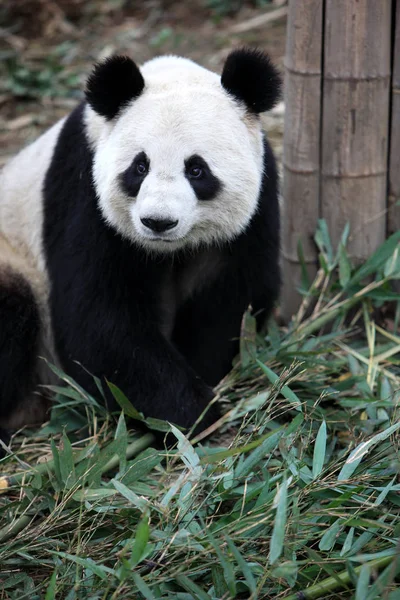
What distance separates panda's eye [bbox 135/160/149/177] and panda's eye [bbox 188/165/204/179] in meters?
0.15

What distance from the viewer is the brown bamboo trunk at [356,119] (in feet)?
11.1

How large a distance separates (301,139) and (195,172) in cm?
88

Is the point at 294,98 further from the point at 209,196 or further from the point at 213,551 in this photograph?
the point at 213,551

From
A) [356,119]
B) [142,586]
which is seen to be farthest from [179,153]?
[142,586]

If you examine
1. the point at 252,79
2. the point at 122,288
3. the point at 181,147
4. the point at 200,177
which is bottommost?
the point at 122,288

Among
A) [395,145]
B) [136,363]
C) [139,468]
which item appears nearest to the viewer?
[139,468]

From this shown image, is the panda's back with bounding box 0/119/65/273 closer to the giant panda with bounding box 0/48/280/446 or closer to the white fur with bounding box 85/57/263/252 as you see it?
the giant panda with bounding box 0/48/280/446

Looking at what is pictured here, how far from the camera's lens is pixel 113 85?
3010mm

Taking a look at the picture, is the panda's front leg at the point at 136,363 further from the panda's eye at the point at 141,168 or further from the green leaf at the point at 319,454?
the green leaf at the point at 319,454

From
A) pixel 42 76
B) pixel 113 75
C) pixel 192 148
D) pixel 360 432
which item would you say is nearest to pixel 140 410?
pixel 360 432

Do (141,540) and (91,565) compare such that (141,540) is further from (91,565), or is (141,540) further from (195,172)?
(195,172)

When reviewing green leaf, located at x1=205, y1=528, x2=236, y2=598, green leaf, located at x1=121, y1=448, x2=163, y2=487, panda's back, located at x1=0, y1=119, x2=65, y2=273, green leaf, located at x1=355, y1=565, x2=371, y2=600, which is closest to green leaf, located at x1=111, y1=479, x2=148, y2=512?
green leaf, located at x1=121, y1=448, x2=163, y2=487

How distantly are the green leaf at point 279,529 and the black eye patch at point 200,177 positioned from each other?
114 centimetres

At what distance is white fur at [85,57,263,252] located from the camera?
2881mm
